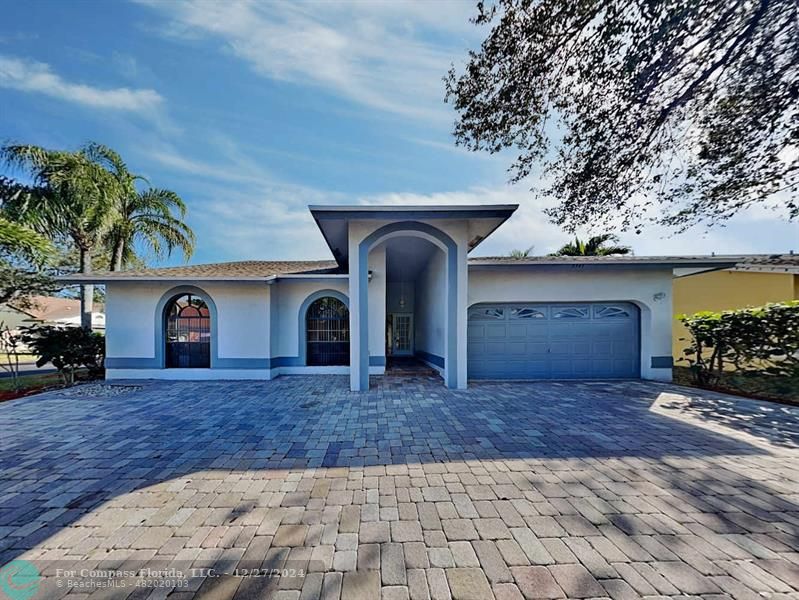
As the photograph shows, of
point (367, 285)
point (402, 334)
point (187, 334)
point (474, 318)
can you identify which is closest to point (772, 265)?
point (474, 318)

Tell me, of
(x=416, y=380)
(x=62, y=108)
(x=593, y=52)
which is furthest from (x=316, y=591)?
(x=62, y=108)

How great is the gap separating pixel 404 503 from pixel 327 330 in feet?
24.1

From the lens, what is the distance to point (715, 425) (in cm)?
541

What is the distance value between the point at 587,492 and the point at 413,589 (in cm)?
222

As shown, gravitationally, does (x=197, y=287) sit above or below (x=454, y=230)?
below

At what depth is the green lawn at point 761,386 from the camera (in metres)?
7.17

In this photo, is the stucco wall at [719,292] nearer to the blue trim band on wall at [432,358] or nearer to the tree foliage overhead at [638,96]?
the tree foliage overhead at [638,96]

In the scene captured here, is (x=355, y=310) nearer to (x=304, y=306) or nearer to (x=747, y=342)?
(x=304, y=306)

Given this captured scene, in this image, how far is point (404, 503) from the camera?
3.11 meters

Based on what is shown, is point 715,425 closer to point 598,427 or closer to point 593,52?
point 598,427

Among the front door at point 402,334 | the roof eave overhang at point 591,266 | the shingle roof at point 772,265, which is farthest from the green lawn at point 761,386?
the front door at point 402,334

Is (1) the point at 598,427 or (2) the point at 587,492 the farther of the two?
(1) the point at 598,427

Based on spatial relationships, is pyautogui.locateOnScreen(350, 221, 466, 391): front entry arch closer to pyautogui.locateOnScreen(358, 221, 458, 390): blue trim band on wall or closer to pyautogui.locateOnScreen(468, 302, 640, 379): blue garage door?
pyautogui.locateOnScreen(358, 221, 458, 390): blue trim band on wall

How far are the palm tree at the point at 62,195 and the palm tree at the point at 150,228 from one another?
126 cm
